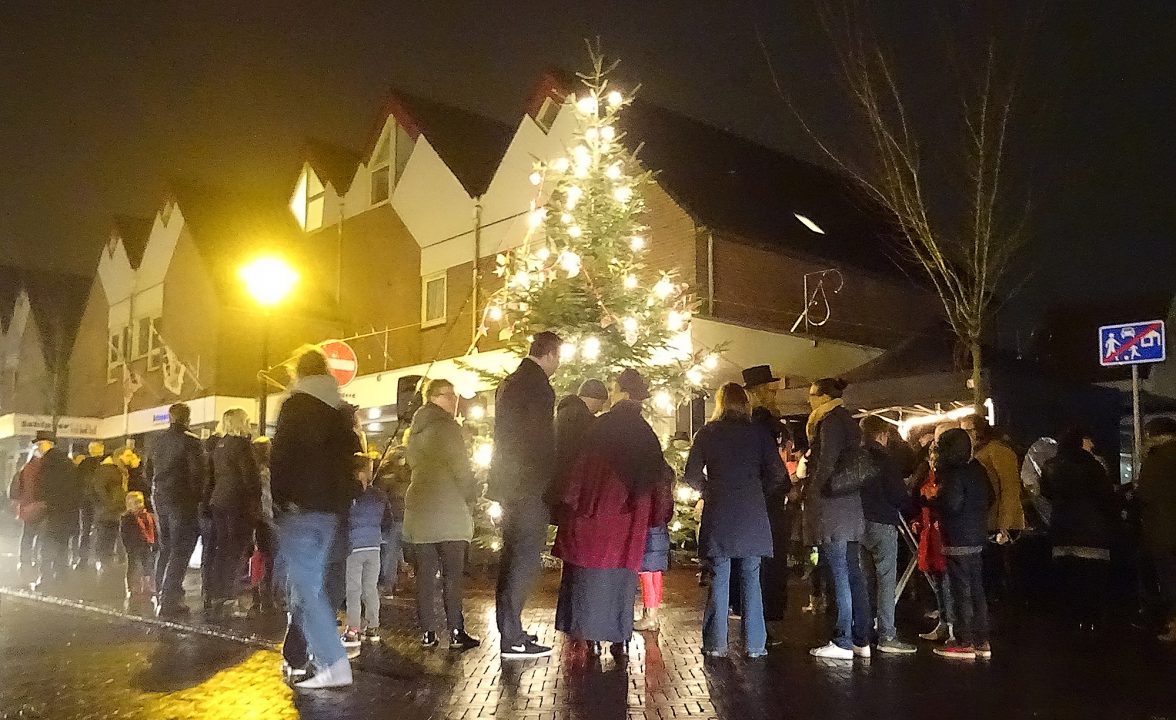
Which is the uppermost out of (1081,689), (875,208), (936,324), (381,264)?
(875,208)

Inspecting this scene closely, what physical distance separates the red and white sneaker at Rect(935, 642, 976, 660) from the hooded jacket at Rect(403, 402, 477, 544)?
3483mm

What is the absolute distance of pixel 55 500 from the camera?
12023mm

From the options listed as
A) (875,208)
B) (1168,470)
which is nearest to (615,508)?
(1168,470)

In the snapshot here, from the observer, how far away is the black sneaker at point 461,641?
7.00 m

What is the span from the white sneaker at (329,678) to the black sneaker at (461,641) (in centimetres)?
127

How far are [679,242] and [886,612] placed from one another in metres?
10.3

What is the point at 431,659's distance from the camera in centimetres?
667

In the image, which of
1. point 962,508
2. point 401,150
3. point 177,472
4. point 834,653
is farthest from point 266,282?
point 401,150

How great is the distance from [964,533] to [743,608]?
66.8 inches

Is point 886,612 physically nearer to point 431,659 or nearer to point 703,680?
point 703,680

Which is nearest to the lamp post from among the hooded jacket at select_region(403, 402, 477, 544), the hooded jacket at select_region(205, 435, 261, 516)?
the hooded jacket at select_region(205, 435, 261, 516)

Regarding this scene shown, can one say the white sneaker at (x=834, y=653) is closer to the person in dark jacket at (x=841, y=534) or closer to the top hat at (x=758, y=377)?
the person in dark jacket at (x=841, y=534)

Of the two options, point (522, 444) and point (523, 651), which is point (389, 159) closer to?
point (522, 444)

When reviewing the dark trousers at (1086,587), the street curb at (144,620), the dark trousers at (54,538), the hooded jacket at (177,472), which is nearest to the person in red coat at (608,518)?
the street curb at (144,620)
